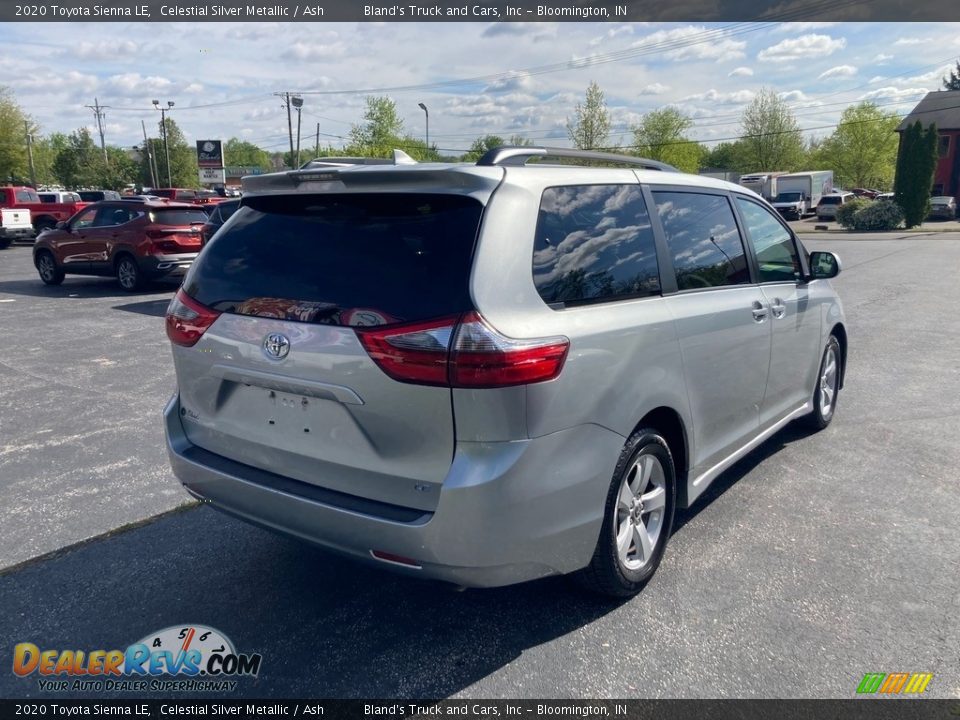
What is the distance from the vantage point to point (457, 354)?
253 centimetres

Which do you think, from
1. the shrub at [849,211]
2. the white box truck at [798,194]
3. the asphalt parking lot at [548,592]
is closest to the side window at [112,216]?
the asphalt parking lot at [548,592]

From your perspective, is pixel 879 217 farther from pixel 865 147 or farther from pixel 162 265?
pixel 865 147

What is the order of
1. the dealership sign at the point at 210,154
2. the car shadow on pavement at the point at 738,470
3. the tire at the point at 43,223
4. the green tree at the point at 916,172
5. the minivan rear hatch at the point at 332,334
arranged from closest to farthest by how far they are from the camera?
the minivan rear hatch at the point at 332,334
the car shadow on pavement at the point at 738,470
the tire at the point at 43,223
the green tree at the point at 916,172
the dealership sign at the point at 210,154

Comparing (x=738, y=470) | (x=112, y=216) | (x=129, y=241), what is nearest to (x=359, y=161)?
(x=738, y=470)

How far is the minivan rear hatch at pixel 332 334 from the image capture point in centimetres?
264

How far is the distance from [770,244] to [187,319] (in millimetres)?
3495

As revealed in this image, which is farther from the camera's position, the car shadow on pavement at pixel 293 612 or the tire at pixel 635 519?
the tire at pixel 635 519

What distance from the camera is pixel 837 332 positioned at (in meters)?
5.77

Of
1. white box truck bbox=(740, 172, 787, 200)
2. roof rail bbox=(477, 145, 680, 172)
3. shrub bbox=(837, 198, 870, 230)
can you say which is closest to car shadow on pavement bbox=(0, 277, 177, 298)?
roof rail bbox=(477, 145, 680, 172)

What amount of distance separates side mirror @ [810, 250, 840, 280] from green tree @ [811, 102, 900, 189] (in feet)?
276

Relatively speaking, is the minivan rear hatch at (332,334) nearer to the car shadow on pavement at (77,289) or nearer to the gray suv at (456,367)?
the gray suv at (456,367)

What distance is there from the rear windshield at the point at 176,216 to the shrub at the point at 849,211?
35217 mm

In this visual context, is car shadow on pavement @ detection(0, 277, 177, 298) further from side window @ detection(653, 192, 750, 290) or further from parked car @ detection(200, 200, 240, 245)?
side window @ detection(653, 192, 750, 290)

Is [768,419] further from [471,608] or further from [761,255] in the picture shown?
[471,608]
